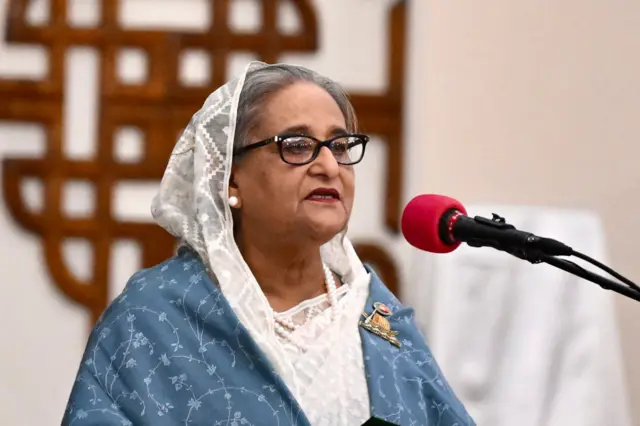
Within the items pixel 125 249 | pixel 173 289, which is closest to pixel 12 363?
pixel 125 249

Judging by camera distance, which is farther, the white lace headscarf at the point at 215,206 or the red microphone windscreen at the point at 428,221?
the white lace headscarf at the point at 215,206

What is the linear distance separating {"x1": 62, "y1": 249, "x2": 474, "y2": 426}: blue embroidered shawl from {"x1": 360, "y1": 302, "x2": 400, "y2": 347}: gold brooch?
3 cm

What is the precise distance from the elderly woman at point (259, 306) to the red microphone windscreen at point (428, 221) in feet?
0.96

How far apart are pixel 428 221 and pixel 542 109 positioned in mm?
1997

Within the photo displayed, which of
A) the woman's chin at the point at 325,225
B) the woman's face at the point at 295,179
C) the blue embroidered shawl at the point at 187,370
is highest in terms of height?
the woman's face at the point at 295,179

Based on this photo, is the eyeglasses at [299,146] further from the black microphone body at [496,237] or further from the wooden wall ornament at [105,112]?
the wooden wall ornament at [105,112]

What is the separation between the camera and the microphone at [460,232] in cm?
135

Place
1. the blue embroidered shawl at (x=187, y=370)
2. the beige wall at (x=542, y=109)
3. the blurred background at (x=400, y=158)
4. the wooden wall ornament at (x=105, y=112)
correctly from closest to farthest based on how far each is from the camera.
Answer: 1. the blue embroidered shawl at (x=187, y=370)
2. the blurred background at (x=400, y=158)
3. the wooden wall ornament at (x=105, y=112)
4. the beige wall at (x=542, y=109)

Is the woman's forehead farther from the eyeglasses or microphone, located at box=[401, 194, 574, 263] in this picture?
→ microphone, located at box=[401, 194, 574, 263]

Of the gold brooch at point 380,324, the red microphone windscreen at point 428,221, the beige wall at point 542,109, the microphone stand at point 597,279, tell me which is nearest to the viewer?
the microphone stand at point 597,279

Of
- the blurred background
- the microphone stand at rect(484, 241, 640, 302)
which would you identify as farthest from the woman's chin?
the blurred background

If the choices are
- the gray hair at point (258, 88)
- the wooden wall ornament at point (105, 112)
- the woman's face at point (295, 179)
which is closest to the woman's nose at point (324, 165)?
the woman's face at point (295, 179)

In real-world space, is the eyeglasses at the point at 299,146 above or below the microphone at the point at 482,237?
above

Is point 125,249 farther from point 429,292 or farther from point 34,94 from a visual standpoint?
point 429,292
